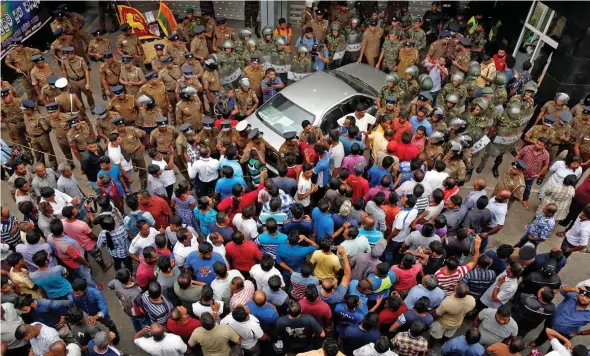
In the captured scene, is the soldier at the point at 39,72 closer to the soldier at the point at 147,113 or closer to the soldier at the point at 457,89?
the soldier at the point at 147,113

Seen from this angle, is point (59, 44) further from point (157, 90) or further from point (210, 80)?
point (210, 80)

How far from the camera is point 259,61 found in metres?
9.05

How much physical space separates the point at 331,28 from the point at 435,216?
17.3ft

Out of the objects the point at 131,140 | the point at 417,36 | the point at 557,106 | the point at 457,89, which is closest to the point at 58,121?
the point at 131,140

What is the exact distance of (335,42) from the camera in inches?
395

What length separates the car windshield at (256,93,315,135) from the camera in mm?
8125

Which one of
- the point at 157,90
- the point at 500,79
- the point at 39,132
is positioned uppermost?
the point at 500,79

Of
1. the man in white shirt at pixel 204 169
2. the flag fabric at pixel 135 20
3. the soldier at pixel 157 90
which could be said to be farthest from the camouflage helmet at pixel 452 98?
the flag fabric at pixel 135 20

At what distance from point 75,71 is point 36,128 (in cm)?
177

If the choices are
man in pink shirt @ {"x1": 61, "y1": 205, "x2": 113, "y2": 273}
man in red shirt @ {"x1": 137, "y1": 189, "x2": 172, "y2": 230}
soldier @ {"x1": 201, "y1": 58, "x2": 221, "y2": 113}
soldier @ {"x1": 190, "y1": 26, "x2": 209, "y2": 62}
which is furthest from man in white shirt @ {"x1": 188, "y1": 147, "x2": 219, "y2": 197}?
soldier @ {"x1": 190, "y1": 26, "x2": 209, "y2": 62}

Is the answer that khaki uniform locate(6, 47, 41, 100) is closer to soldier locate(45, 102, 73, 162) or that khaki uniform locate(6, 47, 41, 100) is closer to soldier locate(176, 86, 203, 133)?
soldier locate(45, 102, 73, 162)

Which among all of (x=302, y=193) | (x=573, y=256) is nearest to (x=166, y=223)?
(x=302, y=193)

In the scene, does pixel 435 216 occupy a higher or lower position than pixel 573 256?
higher

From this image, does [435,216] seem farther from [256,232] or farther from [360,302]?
[256,232]
